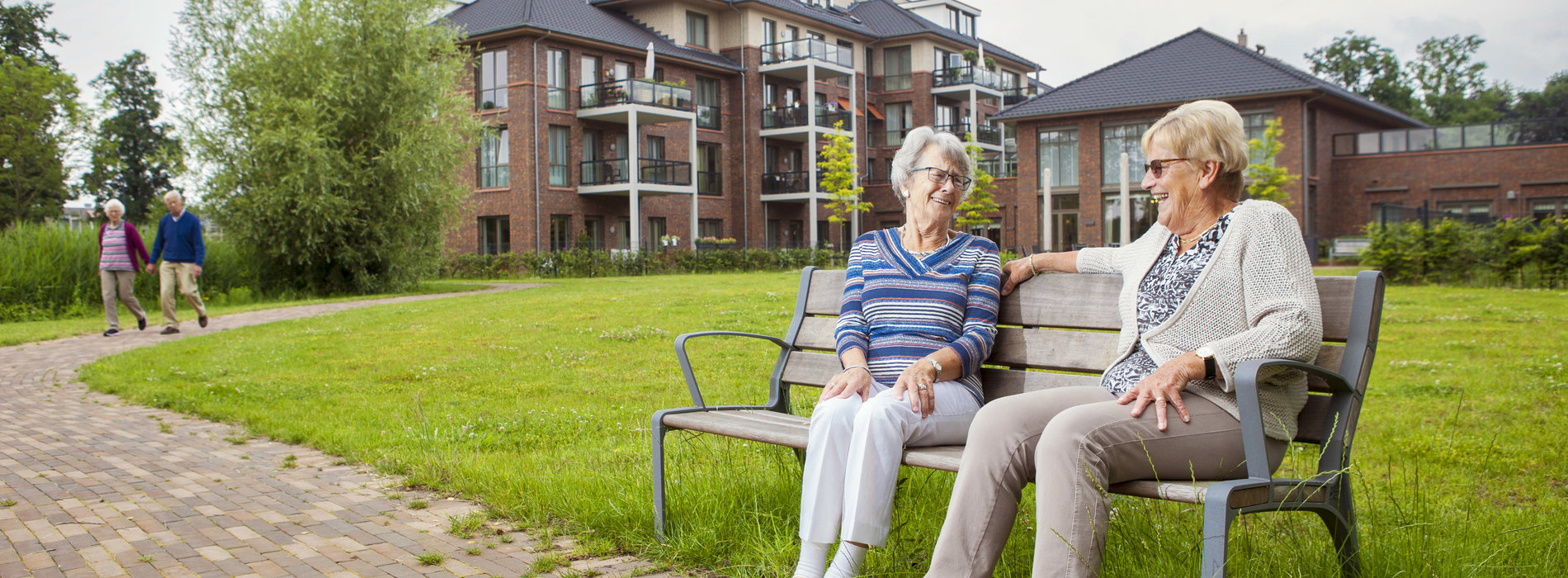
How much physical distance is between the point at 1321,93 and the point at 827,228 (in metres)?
19.9

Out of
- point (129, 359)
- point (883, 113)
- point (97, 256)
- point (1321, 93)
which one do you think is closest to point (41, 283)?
point (97, 256)

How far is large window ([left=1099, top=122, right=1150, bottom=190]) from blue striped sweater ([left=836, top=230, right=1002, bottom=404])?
36.4 meters

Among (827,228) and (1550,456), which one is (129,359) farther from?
(827,228)

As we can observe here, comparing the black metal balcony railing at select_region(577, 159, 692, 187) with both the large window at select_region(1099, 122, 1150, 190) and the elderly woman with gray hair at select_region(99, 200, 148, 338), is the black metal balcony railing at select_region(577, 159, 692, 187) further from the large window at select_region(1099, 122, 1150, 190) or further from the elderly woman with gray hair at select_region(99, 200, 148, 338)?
the elderly woman with gray hair at select_region(99, 200, 148, 338)

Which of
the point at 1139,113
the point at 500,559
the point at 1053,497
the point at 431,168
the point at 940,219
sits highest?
the point at 1139,113

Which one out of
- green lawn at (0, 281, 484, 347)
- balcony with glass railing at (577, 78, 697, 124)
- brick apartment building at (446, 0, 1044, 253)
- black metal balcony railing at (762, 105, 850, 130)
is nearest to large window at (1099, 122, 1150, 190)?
brick apartment building at (446, 0, 1044, 253)

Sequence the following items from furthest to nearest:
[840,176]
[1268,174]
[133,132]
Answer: [133,132] → [840,176] → [1268,174]

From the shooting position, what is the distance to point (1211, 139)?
3164 mm

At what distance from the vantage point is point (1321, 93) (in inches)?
1401

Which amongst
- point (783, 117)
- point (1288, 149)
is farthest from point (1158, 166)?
point (783, 117)

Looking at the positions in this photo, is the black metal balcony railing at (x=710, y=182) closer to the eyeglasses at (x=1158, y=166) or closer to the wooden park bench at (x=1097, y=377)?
the wooden park bench at (x=1097, y=377)

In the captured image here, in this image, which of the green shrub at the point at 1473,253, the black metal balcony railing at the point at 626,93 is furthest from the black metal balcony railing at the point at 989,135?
the green shrub at the point at 1473,253

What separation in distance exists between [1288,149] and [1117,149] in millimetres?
5545

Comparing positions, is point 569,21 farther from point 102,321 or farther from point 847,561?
point 847,561
